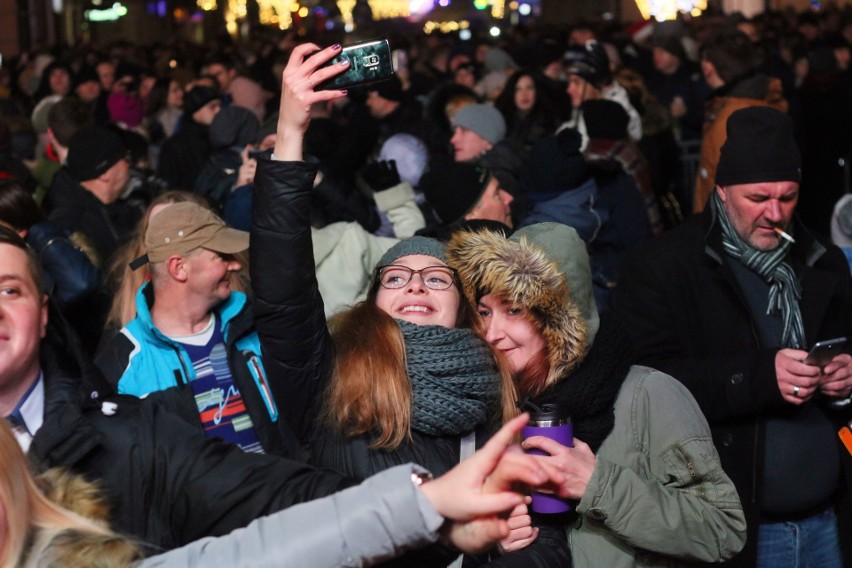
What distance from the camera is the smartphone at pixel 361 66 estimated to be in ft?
10.5

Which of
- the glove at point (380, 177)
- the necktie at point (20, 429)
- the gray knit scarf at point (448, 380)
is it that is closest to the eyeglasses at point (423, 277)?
the gray knit scarf at point (448, 380)

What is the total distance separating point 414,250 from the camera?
3570 millimetres

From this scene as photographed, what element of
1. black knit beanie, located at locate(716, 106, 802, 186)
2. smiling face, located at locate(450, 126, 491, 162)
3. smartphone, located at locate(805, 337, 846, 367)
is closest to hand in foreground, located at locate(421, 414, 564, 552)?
smartphone, located at locate(805, 337, 846, 367)

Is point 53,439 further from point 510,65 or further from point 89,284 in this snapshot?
point 510,65

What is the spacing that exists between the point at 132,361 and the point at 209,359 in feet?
0.89

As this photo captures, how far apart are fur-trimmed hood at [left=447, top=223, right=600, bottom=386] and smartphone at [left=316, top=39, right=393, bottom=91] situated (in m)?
0.60

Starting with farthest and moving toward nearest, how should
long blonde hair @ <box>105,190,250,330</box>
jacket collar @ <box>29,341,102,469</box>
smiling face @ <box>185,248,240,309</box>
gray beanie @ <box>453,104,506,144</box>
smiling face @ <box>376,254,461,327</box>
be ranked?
gray beanie @ <box>453,104,506,144</box>
long blonde hair @ <box>105,190,250,330</box>
smiling face @ <box>185,248,240,309</box>
smiling face @ <box>376,254,461,327</box>
jacket collar @ <box>29,341,102,469</box>

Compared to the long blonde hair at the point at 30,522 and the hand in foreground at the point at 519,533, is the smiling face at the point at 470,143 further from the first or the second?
the long blonde hair at the point at 30,522

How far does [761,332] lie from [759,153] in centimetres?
60

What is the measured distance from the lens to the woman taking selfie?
121 inches

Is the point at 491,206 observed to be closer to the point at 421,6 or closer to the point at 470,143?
the point at 470,143

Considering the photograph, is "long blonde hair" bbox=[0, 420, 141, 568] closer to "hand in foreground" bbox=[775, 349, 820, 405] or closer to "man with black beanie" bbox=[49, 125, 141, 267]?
"hand in foreground" bbox=[775, 349, 820, 405]

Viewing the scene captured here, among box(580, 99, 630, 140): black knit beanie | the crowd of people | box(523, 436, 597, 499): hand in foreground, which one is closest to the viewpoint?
the crowd of people

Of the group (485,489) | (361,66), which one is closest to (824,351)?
(361,66)
